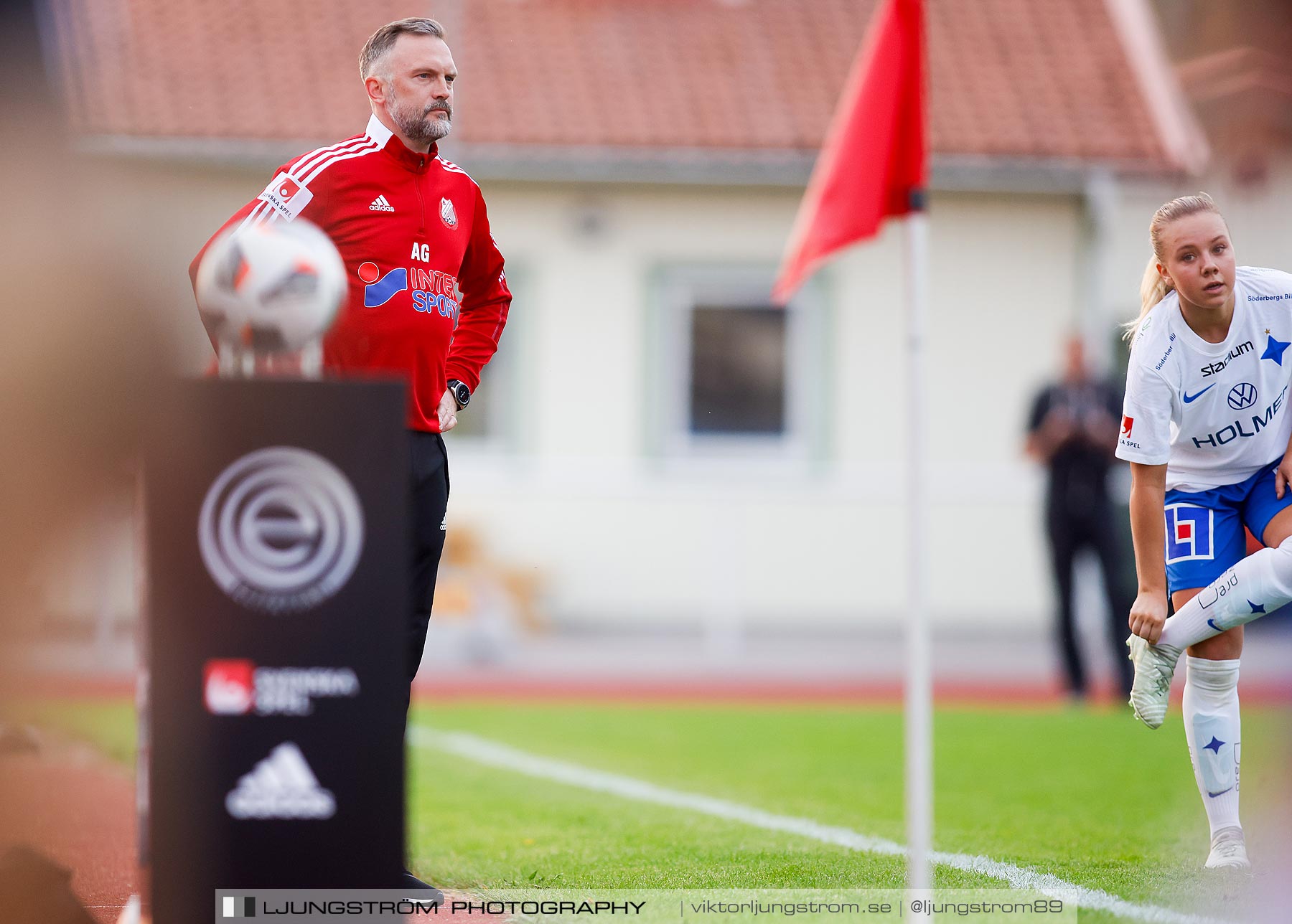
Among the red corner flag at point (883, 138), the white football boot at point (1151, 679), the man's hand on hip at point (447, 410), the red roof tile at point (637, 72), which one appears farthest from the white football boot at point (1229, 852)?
the red roof tile at point (637, 72)

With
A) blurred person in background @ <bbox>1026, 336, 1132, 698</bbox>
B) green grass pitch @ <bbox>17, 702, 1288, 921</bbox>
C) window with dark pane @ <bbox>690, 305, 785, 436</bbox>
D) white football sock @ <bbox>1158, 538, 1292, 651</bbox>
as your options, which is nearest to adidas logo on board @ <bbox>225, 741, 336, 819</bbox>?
green grass pitch @ <bbox>17, 702, 1288, 921</bbox>

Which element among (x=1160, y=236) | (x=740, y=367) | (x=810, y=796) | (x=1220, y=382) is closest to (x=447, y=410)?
(x=1160, y=236)

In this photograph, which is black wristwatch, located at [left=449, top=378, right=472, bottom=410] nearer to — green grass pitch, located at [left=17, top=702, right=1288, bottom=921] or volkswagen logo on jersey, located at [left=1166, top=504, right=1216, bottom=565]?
green grass pitch, located at [left=17, top=702, right=1288, bottom=921]

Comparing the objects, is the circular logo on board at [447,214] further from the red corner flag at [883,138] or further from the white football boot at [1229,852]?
the white football boot at [1229,852]

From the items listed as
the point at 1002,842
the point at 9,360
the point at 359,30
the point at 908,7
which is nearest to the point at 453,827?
the point at 1002,842

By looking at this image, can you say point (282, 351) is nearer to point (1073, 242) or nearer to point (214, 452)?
point (214, 452)

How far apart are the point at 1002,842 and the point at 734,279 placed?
35.6ft

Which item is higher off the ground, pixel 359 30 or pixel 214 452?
pixel 359 30

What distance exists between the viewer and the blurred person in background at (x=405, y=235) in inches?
164

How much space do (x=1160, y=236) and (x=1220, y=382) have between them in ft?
1.51

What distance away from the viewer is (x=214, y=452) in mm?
3057

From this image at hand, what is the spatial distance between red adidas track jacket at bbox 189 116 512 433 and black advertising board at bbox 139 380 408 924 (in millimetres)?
1071

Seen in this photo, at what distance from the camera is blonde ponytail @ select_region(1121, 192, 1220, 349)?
14.4 ft

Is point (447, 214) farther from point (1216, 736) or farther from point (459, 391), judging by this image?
point (1216, 736)
